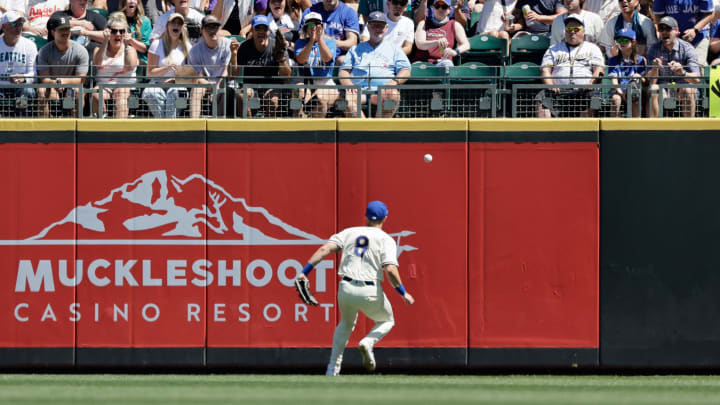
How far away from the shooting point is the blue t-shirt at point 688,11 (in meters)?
13.9

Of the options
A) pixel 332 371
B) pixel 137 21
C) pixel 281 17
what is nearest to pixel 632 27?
pixel 281 17

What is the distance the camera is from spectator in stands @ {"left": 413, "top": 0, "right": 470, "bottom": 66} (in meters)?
13.2

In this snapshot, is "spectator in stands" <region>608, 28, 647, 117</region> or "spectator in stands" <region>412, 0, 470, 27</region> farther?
"spectator in stands" <region>412, 0, 470, 27</region>

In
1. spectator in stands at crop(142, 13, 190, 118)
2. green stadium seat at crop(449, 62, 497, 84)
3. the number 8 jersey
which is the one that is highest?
spectator in stands at crop(142, 13, 190, 118)

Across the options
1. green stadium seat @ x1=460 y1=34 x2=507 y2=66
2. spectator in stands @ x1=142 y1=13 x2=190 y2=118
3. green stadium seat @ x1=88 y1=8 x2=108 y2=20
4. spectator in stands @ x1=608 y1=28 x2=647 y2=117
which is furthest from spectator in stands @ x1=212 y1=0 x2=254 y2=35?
spectator in stands @ x1=608 y1=28 x2=647 y2=117

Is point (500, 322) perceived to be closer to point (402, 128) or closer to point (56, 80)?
point (402, 128)

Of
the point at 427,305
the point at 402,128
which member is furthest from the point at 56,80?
the point at 427,305

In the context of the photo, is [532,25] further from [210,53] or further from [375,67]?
[210,53]

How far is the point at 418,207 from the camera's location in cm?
1109

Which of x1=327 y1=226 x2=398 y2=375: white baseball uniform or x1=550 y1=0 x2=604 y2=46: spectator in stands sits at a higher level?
x1=550 y1=0 x2=604 y2=46: spectator in stands

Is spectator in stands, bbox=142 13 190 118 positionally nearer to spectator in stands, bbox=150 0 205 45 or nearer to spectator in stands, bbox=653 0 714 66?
spectator in stands, bbox=150 0 205 45

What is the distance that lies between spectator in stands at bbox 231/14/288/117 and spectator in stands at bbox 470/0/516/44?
10.6ft

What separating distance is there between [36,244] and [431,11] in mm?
5743

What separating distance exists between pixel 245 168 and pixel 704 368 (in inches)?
194
